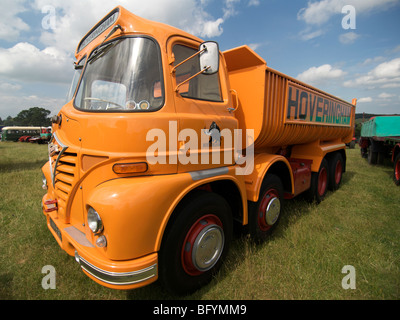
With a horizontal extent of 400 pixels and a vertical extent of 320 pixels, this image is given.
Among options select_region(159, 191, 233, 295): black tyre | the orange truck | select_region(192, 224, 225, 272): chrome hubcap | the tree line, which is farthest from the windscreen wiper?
the tree line

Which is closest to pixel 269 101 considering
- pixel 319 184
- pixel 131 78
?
pixel 131 78

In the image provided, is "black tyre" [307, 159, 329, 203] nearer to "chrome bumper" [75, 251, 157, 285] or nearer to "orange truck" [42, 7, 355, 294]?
"orange truck" [42, 7, 355, 294]

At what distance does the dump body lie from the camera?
Answer: 2973 mm

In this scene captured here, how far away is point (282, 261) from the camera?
282 cm

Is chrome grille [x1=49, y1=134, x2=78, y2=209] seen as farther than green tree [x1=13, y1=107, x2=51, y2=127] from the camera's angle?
No

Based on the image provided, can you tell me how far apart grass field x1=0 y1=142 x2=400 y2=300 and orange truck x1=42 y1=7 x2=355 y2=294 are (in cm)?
35

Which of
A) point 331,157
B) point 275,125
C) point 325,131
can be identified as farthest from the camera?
point 331,157

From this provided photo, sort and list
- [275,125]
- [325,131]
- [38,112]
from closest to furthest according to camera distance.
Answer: [275,125]
[325,131]
[38,112]

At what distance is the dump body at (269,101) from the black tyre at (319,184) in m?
0.99

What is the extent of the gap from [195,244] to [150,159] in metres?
0.94
